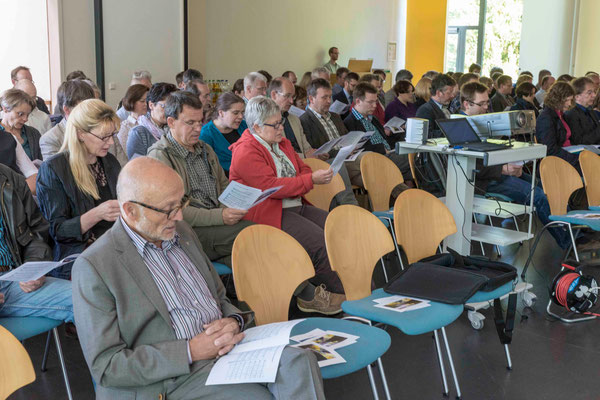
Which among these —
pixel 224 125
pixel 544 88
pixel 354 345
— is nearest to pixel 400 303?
pixel 354 345

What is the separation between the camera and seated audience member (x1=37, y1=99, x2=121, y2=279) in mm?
3014

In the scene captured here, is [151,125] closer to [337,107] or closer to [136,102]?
[136,102]

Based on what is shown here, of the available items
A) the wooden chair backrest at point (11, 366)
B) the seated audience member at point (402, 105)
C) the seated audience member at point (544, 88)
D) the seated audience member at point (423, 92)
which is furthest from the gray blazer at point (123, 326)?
the seated audience member at point (544, 88)

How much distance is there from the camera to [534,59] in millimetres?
15195

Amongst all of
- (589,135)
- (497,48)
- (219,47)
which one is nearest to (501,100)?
(589,135)

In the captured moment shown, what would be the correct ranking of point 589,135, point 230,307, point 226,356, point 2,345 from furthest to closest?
point 589,135, point 230,307, point 226,356, point 2,345

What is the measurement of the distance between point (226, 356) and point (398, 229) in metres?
1.51

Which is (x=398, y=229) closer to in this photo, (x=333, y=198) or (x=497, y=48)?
(x=333, y=198)

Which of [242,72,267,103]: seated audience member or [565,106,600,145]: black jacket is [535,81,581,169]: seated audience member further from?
[242,72,267,103]: seated audience member

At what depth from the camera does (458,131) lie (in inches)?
163

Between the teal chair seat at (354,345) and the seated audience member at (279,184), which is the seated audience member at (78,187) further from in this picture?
the teal chair seat at (354,345)

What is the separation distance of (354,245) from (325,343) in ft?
2.70

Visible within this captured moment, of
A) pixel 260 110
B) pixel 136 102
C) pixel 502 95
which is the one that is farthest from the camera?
pixel 502 95

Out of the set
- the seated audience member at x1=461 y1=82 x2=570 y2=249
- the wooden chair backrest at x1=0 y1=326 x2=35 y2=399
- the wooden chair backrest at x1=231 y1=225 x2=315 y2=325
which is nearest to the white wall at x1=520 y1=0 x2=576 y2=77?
the seated audience member at x1=461 y1=82 x2=570 y2=249
